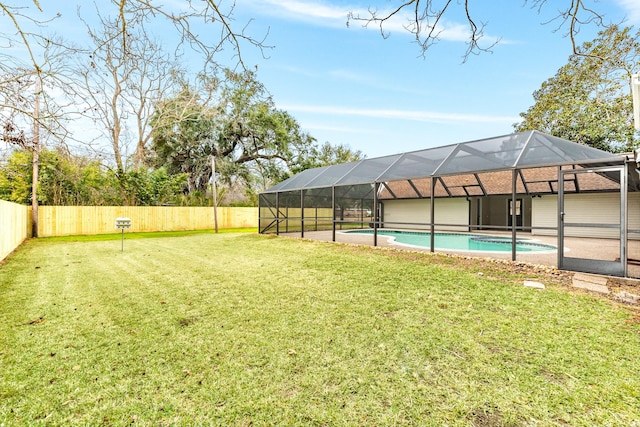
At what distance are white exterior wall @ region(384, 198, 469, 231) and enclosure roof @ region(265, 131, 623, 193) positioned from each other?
16.8ft

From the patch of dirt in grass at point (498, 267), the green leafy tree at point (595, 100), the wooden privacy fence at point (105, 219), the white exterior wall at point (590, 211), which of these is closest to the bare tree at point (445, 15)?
the patch of dirt in grass at point (498, 267)

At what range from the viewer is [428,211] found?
14914 millimetres

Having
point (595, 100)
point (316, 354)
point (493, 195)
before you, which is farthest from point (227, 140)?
point (595, 100)

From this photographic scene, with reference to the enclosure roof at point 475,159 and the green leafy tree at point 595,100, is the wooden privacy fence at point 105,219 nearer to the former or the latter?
the enclosure roof at point 475,159

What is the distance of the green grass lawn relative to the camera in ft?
5.49

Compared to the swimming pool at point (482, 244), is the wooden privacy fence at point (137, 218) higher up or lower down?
higher up

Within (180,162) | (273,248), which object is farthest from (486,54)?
(180,162)

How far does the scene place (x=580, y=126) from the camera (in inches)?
527

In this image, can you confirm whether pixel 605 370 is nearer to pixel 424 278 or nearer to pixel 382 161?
pixel 424 278

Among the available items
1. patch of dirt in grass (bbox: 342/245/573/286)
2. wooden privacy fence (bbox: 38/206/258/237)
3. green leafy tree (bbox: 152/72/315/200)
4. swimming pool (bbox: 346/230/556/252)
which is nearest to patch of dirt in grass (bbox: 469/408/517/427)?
patch of dirt in grass (bbox: 342/245/573/286)

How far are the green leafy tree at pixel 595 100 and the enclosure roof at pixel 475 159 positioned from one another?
8782 millimetres

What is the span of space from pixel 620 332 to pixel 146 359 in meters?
4.28

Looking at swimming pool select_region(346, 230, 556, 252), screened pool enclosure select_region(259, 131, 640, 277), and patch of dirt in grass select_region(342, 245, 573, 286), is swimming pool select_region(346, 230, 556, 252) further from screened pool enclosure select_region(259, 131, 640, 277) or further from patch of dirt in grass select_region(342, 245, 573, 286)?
patch of dirt in grass select_region(342, 245, 573, 286)

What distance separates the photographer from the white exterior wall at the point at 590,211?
10.2m
